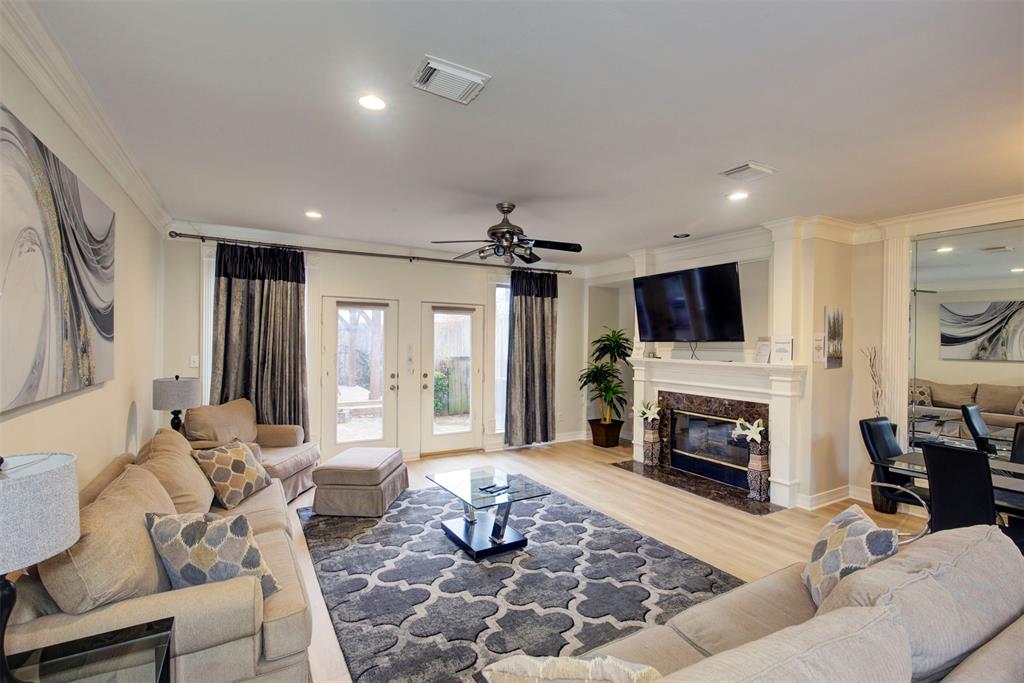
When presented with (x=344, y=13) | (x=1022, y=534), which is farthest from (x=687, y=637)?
(x=344, y=13)

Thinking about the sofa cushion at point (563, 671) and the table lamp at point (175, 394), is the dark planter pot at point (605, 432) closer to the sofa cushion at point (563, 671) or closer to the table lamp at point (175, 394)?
the table lamp at point (175, 394)

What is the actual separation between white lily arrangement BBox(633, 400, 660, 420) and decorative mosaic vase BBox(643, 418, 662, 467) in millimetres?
54

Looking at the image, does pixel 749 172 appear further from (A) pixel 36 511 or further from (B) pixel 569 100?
(A) pixel 36 511

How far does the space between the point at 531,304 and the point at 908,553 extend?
5.26 meters

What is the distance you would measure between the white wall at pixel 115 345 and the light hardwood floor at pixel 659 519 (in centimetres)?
140

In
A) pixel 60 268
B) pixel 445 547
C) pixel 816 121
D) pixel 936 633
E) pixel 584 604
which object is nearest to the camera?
pixel 936 633

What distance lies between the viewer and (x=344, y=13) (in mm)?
1630

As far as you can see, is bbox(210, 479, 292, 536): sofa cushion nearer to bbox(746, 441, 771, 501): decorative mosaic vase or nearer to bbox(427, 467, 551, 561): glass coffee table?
bbox(427, 467, 551, 561): glass coffee table

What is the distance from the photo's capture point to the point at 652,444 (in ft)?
18.7

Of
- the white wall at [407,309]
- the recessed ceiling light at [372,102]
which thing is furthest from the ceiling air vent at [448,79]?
the white wall at [407,309]

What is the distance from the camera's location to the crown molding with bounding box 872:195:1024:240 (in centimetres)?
365

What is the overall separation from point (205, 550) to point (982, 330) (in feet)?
17.8

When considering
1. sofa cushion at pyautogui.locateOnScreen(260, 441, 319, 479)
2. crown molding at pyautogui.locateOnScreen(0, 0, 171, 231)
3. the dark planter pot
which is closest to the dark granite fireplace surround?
the dark planter pot

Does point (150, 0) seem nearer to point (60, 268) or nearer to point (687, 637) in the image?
point (60, 268)
